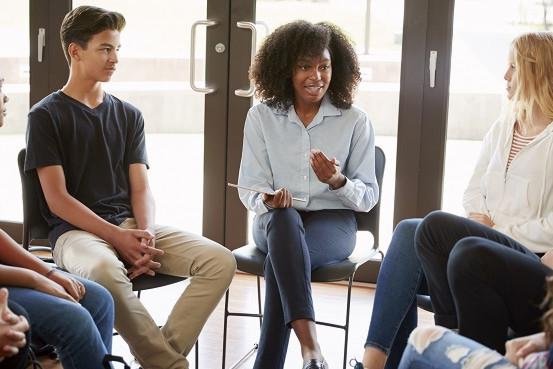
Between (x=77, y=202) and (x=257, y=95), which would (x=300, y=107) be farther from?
(x=77, y=202)

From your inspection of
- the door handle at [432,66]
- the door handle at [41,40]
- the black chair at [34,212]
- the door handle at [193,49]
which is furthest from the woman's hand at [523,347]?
the door handle at [41,40]

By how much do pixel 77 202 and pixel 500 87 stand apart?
2057 mm

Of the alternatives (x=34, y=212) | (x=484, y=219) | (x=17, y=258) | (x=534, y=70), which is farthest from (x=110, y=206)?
(x=534, y=70)

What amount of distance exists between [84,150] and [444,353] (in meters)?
1.58

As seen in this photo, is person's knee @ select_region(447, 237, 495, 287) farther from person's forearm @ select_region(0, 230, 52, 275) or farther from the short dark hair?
the short dark hair

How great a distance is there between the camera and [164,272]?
3066mm

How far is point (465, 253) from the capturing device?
8.17 feet

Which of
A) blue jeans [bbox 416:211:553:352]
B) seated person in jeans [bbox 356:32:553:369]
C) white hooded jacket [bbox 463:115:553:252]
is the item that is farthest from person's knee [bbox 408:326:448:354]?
white hooded jacket [bbox 463:115:553:252]

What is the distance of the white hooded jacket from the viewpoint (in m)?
2.85

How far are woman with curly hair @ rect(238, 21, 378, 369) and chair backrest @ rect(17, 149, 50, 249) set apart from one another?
2.30ft

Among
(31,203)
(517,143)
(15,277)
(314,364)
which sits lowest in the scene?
(314,364)

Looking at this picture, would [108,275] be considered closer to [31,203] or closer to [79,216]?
[79,216]

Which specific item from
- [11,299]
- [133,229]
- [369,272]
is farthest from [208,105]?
[11,299]

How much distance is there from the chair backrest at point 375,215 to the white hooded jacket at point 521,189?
37 centimetres
